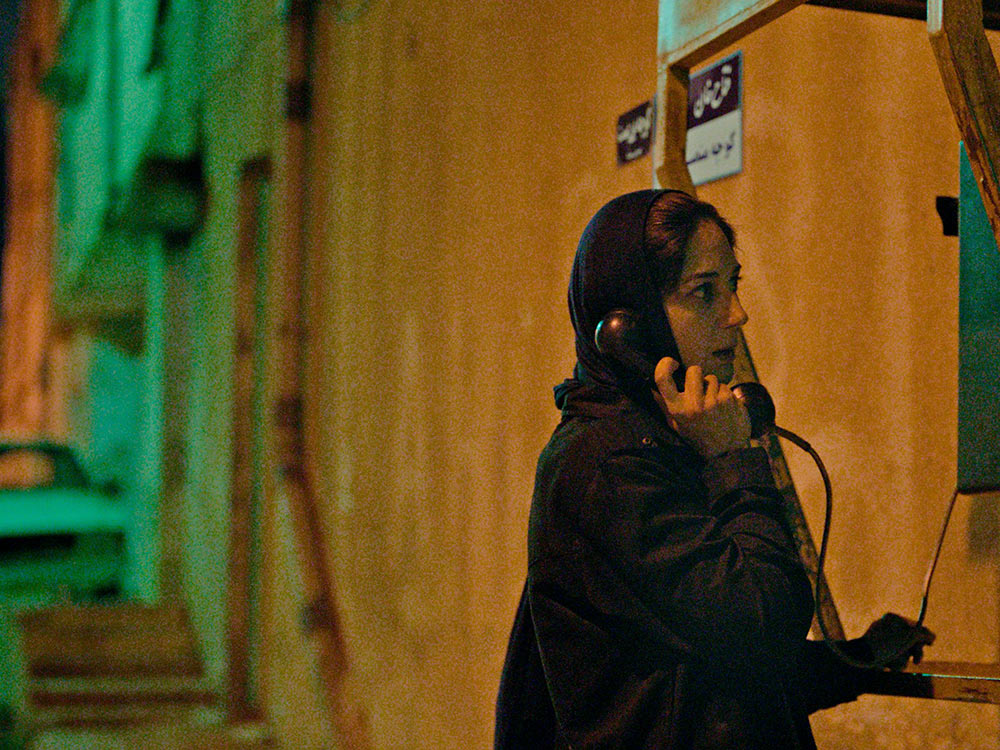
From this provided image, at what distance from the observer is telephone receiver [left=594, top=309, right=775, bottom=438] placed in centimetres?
144

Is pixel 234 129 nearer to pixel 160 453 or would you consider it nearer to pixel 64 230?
pixel 160 453

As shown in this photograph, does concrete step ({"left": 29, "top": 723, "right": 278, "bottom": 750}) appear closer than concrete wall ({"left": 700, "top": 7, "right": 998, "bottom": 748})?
No

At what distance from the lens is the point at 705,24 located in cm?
173

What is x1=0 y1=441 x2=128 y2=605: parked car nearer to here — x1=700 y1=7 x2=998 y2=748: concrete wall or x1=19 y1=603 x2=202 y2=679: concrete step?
x1=19 y1=603 x2=202 y2=679: concrete step

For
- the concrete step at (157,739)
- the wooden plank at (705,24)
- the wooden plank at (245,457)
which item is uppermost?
the wooden plank at (705,24)

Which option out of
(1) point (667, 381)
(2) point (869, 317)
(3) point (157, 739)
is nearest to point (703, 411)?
(1) point (667, 381)

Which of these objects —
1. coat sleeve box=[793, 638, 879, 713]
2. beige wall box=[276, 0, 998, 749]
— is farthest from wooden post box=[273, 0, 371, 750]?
coat sleeve box=[793, 638, 879, 713]

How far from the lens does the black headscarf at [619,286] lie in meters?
1.48

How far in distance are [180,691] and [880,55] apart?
511 centimetres

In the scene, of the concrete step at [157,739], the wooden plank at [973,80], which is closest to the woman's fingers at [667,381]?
the wooden plank at [973,80]

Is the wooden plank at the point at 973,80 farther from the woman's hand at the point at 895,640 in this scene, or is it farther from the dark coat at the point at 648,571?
the woman's hand at the point at 895,640

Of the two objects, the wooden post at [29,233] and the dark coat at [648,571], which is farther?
the wooden post at [29,233]

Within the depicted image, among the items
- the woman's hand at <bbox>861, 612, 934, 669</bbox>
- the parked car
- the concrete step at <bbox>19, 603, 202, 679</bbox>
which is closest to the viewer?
the woman's hand at <bbox>861, 612, 934, 669</bbox>

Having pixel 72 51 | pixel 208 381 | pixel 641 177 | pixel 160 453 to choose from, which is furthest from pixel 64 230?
pixel 641 177
